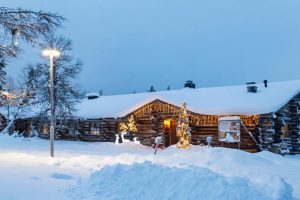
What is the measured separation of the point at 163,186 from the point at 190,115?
19070mm

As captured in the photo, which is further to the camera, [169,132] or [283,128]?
[169,132]

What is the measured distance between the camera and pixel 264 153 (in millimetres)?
21688

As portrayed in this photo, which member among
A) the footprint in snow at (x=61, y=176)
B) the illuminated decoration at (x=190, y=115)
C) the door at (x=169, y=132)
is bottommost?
the footprint in snow at (x=61, y=176)

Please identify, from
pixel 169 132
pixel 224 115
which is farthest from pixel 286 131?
pixel 169 132

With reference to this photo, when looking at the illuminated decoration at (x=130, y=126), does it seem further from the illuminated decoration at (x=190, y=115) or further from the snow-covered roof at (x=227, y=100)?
the snow-covered roof at (x=227, y=100)

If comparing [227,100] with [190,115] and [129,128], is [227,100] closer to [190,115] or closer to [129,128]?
[190,115]

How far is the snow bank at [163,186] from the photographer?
9.21m

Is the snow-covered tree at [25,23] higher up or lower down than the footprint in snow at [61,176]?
higher up

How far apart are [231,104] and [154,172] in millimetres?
17667

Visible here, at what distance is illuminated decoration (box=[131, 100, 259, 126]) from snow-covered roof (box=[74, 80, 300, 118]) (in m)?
0.39

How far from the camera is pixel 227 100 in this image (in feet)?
93.0

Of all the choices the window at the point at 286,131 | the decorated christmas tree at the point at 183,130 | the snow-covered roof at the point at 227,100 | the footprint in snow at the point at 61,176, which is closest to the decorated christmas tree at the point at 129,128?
the snow-covered roof at the point at 227,100

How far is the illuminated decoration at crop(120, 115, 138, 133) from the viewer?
32500 millimetres

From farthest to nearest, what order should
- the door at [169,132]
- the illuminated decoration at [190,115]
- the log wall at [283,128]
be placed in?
the door at [169,132]
the illuminated decoration at [190,115]
the log wall at [283,128]
